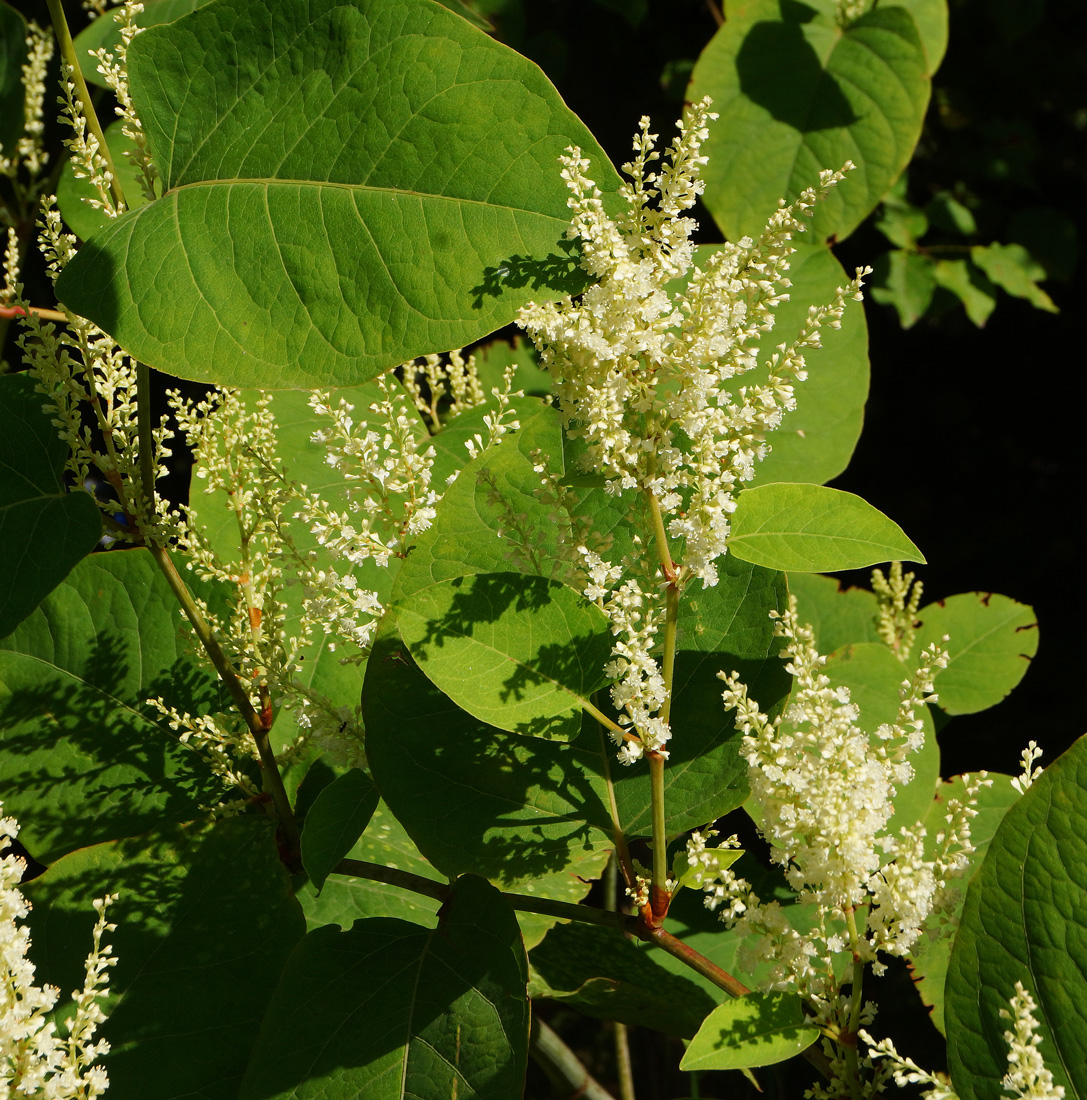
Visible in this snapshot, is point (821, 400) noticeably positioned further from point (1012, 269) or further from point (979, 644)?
Result: point (1012, 269)

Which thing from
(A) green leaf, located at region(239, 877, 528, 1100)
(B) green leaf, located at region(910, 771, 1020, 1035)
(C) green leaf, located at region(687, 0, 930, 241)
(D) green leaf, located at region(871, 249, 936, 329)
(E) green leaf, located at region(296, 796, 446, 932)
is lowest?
(B) green leaf, located at region(910, 771, 1020, 1035)

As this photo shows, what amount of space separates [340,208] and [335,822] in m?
0.52

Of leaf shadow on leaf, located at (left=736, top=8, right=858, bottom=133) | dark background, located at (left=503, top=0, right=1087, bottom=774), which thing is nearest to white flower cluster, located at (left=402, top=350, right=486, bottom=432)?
leaf shadow on leaf, located at (left=736, top=8, right=858, bottom=133)

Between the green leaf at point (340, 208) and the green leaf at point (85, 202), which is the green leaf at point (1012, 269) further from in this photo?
the green leaf at point (340, 208)

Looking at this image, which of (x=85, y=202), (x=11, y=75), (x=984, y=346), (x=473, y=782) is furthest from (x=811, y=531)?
(x=984, y=346)

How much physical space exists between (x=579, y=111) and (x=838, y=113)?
2.71 ft

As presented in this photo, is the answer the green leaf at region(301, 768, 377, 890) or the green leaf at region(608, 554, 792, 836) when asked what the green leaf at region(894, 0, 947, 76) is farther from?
the green leaf at region(301, 768, 377, 890)

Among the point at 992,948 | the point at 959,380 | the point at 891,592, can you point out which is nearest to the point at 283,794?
the point at 992,948

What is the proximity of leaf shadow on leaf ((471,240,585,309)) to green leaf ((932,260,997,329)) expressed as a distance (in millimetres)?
2022

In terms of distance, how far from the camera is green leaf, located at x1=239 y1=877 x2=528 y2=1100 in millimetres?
894

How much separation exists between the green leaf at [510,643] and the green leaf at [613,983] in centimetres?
34

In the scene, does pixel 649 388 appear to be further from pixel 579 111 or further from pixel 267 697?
pixel 579 111

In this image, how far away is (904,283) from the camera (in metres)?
2.46

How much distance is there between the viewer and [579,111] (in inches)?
101
